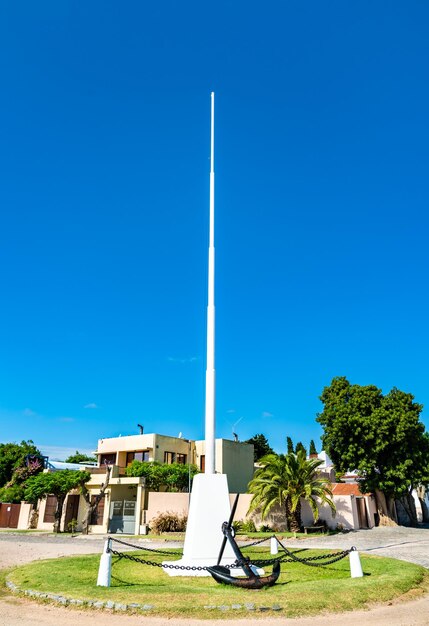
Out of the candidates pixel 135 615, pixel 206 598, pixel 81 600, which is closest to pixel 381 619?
pixel 206 598

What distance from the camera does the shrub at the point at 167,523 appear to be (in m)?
27.2

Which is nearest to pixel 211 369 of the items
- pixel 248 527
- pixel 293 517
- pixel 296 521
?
pixel 293 517

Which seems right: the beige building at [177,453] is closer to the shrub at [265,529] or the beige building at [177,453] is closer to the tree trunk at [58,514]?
the tree trunk at [58,514]

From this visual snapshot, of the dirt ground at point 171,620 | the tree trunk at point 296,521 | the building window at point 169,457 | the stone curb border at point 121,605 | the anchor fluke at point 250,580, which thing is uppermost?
the building window at point 169,457

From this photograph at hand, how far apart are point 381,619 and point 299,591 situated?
1846 millimetres

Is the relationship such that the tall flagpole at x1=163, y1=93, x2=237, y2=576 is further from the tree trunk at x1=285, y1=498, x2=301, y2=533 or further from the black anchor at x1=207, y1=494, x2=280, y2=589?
the tree trunk at x1=285, y1=498, x2=301, y2=533

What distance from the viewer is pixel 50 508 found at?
33344 mm

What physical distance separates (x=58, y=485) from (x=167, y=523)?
25.1ft

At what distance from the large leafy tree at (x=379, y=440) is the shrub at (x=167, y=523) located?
442 inches

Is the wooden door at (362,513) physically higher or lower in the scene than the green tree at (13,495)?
lower

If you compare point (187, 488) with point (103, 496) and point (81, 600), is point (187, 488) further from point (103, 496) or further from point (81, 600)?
point (81, 600)

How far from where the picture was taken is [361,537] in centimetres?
2381

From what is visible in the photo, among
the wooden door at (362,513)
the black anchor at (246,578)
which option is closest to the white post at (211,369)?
the black anchor at (246,578)

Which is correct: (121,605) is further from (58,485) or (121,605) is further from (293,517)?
(58,485)
